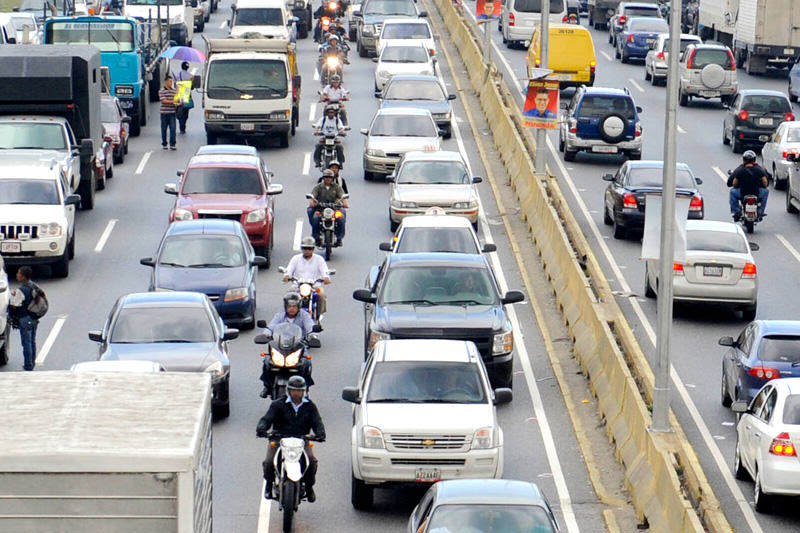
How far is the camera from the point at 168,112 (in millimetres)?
42750

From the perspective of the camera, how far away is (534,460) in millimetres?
21047

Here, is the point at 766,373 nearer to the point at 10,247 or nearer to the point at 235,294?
the point at 235,294

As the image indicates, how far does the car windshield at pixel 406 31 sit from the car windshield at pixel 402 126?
1687cm

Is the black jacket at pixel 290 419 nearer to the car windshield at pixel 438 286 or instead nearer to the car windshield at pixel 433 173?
the car windshield at pixel 438 286

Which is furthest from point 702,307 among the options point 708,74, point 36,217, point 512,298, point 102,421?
point 708,74

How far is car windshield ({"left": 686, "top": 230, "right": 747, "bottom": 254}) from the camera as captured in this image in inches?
1123

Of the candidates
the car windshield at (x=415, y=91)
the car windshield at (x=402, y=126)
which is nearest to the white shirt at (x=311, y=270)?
the car windshield at (x=402, y=126)

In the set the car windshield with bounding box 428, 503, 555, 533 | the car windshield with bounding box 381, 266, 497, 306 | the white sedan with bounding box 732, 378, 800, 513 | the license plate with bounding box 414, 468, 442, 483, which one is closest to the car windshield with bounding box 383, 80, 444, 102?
the car windshield with bounding box 381, 266, 497, 306

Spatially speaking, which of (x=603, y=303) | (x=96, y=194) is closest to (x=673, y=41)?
(x=603, y=303)

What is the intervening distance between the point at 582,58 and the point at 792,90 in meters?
6.27

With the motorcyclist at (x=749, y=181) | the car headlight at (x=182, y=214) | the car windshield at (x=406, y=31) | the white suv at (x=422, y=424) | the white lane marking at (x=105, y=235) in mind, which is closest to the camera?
the white suv at (x=422, y=424)

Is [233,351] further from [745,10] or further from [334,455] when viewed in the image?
[745,10]

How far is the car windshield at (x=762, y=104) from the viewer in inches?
1730

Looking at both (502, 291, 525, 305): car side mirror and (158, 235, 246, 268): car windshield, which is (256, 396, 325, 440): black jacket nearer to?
(502, 291, 525, 305): car side mirror
